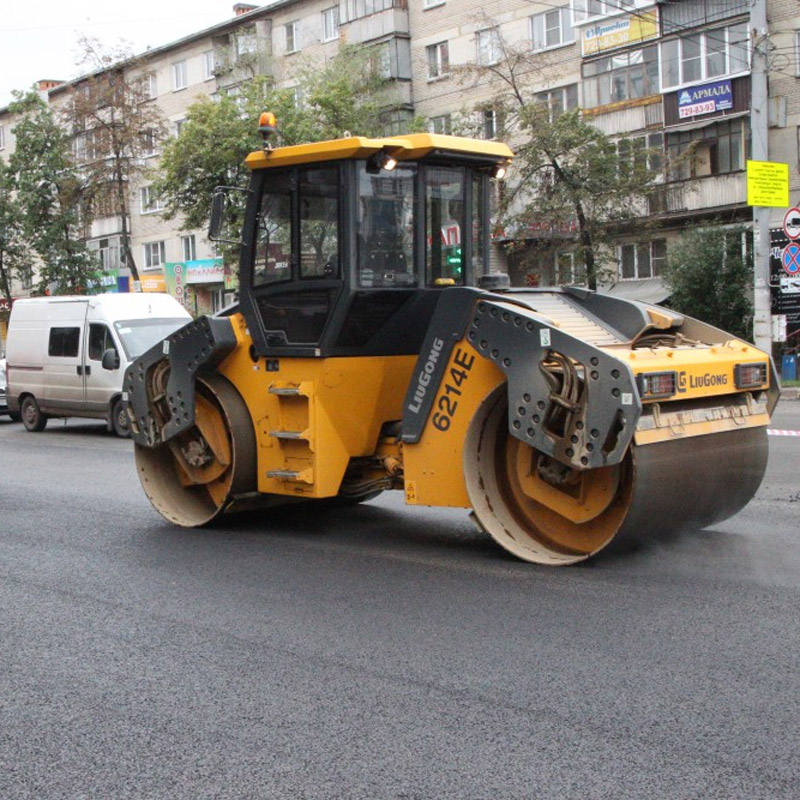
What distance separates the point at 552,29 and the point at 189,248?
20.7 m

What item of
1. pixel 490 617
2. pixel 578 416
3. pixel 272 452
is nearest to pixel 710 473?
pixel 578 416

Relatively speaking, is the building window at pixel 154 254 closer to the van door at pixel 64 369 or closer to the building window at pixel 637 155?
the building window at pixel 637 155

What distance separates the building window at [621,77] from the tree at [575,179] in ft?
15.2

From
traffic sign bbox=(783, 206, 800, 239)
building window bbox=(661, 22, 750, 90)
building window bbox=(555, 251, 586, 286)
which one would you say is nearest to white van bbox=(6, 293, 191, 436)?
traffic sign bbox=(783, 206, 800, 239)

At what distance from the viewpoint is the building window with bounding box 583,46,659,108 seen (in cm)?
3609

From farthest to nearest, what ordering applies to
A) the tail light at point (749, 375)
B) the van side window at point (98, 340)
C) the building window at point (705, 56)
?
the building window at point (705, 56), the van side window at point (98, 340), the tail light at point (749, 375)

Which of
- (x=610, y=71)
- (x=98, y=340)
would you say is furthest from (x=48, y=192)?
(x=98, y=340)

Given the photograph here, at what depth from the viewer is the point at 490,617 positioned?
640 centimetres

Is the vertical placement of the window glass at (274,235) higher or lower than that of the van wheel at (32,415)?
higher

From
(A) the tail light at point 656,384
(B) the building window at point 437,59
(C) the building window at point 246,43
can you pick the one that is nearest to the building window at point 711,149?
(B) the building window at point 437,59

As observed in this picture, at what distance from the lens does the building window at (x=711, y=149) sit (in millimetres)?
34094

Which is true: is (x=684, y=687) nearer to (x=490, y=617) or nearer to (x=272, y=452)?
(x=490, y=617)

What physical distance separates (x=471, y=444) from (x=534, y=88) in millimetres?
33910

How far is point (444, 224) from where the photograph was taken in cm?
882
